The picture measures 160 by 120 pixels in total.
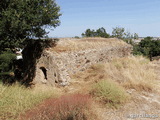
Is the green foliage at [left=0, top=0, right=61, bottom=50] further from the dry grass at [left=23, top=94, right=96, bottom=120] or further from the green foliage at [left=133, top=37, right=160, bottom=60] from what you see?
the green foliage at [left=133, top=37, right=160, bottom=60]

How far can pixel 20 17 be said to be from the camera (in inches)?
236

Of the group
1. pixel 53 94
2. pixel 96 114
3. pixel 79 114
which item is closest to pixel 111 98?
pixel 96 114

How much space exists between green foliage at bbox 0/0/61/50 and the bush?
441 centimetres

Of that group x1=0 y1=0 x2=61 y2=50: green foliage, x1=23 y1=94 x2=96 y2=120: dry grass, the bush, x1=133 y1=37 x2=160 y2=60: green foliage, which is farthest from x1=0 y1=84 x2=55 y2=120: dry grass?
x1=133 y1=37 x2=160 y2=60: green foliage

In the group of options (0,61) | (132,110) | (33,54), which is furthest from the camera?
(33,54)

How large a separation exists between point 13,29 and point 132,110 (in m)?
6.16

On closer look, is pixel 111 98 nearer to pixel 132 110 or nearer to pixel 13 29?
pixel 132 110

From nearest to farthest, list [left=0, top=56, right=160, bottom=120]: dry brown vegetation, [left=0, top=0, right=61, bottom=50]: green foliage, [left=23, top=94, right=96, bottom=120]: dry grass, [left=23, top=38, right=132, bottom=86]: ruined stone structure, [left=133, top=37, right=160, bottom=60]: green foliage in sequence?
[left=23, top=94, right=96, bottom=120]: dry grass → [left=0, top=56, right=160, bottom=120]: dry brown vegetation → [left=0, top=0, right=61, bottom=50]: green foliage → [left=23, top=38, right=132, bottom=86]: ruined stone structure → [left=133, top=37, right=160, bottom=60]: green foliage

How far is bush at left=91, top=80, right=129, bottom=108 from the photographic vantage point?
5.14 m

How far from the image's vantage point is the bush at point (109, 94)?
202 inches

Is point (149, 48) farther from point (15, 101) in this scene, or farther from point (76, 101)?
point (15, 101)

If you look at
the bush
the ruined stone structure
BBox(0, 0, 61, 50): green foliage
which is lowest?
the bush

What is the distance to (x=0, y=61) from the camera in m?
8.12

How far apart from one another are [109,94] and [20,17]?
17.6 feet
